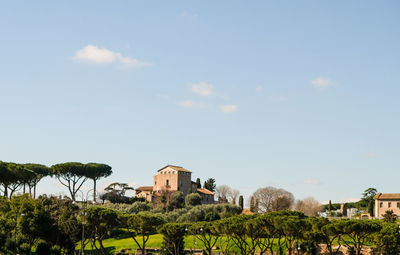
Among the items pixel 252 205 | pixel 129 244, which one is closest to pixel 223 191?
pixel 252 205

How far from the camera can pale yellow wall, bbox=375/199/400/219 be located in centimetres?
10244

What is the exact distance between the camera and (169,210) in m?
111

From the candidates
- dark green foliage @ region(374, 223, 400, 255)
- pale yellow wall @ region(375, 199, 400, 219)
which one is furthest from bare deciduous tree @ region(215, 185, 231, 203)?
dark green foliage @ region(374, 223, 400, 255)

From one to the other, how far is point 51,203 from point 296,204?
74.7 metres

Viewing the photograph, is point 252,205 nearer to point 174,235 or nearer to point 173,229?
point 174,235

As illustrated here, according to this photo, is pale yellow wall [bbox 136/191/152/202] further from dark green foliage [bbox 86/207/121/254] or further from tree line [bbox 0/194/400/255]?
dark green foliage [bbox 86/207/121/254]

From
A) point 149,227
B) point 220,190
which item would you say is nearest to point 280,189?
point 220,190

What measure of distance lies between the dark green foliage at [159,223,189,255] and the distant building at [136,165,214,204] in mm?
60648

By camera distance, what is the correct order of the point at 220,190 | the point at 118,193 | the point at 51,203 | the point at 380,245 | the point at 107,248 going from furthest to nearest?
the point at 220,190
the point at 118,193
the point at 51,203
the point at 107,248
the point at 380,245

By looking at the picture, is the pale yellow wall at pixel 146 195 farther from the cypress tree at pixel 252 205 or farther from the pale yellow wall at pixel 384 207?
the pale yellow wall at pixel 384 207

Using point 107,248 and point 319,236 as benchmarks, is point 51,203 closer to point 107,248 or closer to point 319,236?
point 107,248

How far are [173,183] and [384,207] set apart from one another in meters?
51.6

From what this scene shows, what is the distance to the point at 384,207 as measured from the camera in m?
104

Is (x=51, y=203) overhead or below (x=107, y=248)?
overhead
